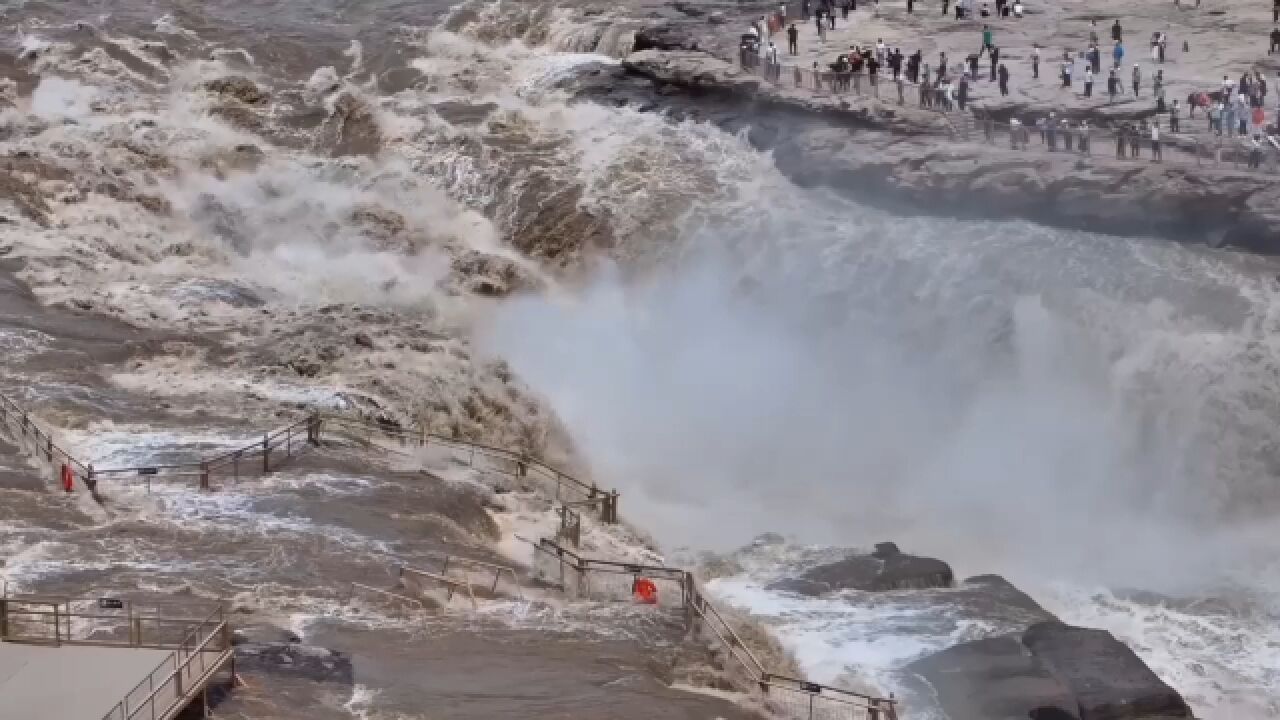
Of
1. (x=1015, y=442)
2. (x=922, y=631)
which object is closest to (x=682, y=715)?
(x=922, y=631)

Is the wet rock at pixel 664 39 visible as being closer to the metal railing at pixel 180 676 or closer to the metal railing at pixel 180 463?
the metal railing at pixel 180 463

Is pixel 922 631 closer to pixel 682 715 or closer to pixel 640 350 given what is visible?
pixel 682 715

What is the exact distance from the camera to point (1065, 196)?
35.3 metres

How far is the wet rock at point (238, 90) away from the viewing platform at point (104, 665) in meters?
25.4

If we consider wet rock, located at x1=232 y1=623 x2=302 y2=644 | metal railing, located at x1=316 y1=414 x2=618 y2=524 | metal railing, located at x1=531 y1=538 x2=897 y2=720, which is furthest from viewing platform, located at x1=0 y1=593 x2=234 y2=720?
metal railing, located at x1=316 y1=414 x2=618 y2=524

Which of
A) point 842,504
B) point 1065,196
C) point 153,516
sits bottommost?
point 842,504

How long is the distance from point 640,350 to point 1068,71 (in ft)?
39.7

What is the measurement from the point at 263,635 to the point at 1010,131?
2319 cm

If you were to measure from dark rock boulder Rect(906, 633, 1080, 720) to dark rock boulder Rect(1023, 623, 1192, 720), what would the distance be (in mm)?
175

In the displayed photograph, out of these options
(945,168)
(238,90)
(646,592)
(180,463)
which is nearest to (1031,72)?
(945,168)

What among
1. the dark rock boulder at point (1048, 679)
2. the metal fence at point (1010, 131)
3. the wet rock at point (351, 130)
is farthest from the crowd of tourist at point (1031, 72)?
the dark rock boulder at point (1048, 679)

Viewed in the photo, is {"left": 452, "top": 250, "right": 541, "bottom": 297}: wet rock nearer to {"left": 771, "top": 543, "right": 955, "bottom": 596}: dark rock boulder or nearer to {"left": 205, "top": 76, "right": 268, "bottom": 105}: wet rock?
{"left": 205, "top": 76, "right": 268, "bottom": 105}: wet rock

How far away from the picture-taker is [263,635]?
19656 mm

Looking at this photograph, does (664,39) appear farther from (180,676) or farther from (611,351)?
(180,676)
